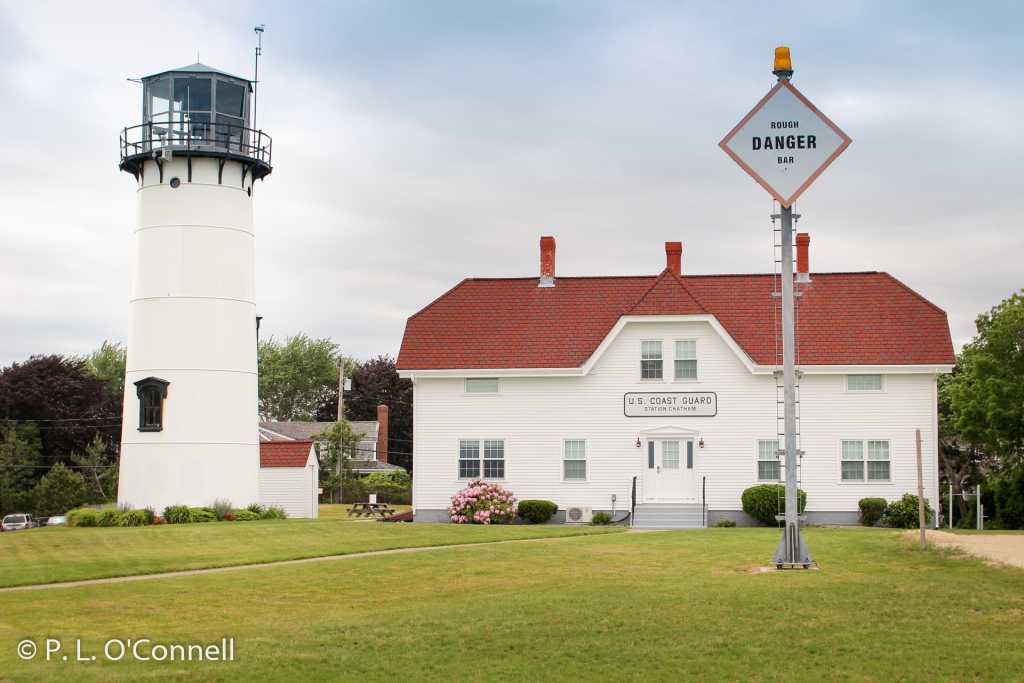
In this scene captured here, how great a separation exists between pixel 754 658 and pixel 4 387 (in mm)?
57631

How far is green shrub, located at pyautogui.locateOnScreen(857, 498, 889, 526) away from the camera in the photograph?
114 ft

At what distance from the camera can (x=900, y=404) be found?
117ft

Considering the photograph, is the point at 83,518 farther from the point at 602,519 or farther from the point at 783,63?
the point at 783,63

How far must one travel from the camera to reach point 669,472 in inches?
1427

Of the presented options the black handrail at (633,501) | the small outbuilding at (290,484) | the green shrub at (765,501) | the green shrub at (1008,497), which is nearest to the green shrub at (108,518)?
the small outbuilding at (290,484)

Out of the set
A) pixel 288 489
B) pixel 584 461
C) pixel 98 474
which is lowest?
pixel 288 489

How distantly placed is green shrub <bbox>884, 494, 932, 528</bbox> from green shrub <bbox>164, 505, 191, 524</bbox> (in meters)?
20.0

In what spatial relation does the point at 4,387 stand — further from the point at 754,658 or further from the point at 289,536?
the point at 754,658

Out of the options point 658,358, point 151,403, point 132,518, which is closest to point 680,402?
point 658,358

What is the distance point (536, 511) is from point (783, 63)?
62.0ft

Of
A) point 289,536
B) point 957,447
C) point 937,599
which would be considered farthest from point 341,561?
point 957,447

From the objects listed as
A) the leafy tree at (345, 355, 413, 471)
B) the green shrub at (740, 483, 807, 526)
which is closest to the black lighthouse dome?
the green shrub at (740, 483, 807, 526)

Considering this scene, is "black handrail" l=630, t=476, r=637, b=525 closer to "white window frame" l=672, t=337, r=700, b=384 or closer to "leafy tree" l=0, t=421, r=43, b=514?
"white window frame" l=672, t=337, r=700, b=384

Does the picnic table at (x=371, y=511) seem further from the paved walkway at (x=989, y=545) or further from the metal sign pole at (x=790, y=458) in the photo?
the metal sign pole at (x=790, y=458)
